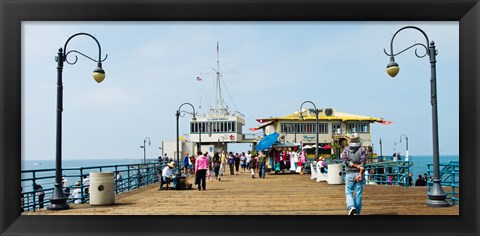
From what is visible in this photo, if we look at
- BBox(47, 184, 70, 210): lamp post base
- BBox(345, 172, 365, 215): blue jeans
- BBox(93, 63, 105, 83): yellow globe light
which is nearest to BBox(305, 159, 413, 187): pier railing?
BBox(345, 172, 365, 215): blue jeans

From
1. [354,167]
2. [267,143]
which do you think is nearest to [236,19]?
[354,167]

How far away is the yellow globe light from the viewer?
12.8 meters

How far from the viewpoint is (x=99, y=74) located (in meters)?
12.9

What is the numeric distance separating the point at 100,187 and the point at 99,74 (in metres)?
2.75

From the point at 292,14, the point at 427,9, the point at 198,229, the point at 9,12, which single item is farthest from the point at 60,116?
the point at 427,9

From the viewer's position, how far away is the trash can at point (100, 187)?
1277cm

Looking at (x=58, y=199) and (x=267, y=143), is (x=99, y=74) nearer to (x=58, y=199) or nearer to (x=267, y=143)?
(x=58, y=199)

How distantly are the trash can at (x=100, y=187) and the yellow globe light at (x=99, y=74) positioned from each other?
228 cm

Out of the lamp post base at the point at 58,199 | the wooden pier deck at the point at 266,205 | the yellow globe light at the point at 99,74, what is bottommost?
the wooden pier deck at the point at 266,205

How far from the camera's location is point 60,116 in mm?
11938

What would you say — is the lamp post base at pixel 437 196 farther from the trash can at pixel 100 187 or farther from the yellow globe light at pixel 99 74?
the yellow globe light at pixel 99 74

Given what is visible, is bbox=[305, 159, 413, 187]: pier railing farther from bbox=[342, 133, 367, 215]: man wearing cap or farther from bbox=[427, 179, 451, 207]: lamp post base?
bbox=[342, 133, 367, 215]: man wearing cap

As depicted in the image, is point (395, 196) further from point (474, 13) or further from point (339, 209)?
point (474, 13)

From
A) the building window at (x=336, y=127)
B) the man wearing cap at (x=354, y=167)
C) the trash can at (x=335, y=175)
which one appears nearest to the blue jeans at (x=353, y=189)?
the man wearing cap at (x=354, y=167)
